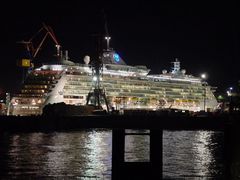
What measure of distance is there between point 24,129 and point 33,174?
114ft

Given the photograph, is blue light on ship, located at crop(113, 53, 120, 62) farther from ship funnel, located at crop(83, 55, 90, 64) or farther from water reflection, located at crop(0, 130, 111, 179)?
water reflection, located at crop(0, 130, 111, 179)

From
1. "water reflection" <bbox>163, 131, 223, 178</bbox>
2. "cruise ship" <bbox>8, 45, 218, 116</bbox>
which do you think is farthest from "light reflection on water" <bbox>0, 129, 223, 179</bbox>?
"cruise ship" <bbox>8, 45, 218, 116</bbox>

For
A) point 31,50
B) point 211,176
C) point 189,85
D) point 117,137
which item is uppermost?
point 31,50

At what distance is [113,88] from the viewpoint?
91875 mm

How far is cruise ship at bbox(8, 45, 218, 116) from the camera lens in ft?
269

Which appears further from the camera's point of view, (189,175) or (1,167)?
(1,167)

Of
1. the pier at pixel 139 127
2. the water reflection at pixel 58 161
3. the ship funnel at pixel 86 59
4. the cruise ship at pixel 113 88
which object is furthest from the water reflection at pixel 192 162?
the ship funnel at pixel 86 59

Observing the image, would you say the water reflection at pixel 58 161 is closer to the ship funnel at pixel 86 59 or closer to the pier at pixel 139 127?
the pier at pixel 139 127

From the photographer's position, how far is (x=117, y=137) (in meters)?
15.2

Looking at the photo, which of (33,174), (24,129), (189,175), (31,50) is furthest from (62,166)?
(31,50)

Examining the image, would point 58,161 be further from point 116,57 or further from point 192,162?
point 116,57

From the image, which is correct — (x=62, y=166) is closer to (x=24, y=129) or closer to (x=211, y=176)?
(x=211, y=176)

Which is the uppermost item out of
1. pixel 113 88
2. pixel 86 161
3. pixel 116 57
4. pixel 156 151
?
pixel 116 57

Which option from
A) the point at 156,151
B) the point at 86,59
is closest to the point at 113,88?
the point at 86,59
